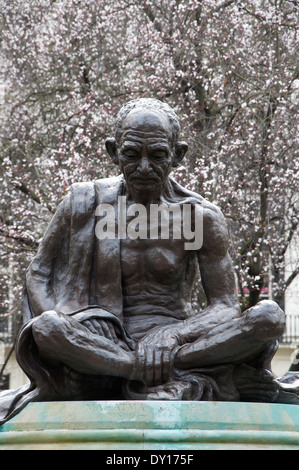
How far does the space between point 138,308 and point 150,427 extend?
1208 mm

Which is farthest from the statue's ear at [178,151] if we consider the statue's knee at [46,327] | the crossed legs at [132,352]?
the statue's knee at [46,327]

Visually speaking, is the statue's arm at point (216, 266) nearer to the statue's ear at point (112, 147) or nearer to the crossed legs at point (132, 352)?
the crossed legs at point (132, 352)

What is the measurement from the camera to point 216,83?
1522 cm

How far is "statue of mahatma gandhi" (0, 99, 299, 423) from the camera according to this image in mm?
5160

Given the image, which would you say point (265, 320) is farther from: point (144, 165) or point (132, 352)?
point (144, 165)

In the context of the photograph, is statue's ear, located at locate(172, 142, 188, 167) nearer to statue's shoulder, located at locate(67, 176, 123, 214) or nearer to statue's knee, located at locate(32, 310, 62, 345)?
statue's shoulder, located at locate(67, 176, 123, 214)

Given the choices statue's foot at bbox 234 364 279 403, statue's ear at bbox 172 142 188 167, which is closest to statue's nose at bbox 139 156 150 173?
statue's ear at bbox 172 142 188 167

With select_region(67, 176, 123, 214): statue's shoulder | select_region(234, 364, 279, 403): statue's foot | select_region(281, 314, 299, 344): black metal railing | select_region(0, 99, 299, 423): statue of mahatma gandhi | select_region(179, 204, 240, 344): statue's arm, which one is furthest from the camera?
select_region(281, 314, 299, 344): black metal railing

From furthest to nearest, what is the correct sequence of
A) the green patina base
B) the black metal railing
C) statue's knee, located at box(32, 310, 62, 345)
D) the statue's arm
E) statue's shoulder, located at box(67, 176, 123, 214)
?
the black metal railing < statue's shoulder, located at box(67, 176, 123, 214) < the statue's arm < statue's knee, located at box(32, 310, 62, 345) < the green patina base

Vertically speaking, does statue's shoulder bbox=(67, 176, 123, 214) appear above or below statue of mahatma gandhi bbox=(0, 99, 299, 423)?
above

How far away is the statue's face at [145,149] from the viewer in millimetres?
5574

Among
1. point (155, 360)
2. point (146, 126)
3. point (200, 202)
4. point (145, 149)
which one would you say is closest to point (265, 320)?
point (155, 360)

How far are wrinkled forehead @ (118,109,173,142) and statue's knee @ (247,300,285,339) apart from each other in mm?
1209
